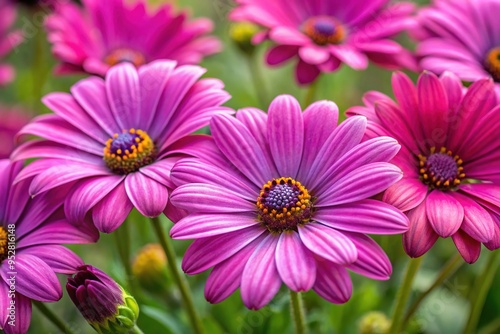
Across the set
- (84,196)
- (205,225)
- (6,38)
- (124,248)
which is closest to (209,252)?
(205,225)

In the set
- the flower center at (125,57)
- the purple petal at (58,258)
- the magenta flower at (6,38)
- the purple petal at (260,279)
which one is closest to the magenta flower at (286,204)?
the purple petal at (260,279)

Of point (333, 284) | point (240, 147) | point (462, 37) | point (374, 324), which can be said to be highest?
point (462, 37)

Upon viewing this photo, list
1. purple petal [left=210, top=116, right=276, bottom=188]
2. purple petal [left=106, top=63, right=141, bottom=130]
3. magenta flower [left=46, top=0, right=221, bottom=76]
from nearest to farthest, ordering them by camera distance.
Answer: purple petal [left=210, top=116, right=276, bottom=188] < purple petal [left=106, top=63, right=141, bottom=130] < magenta flower [left=46, top=0, right=221, bottom=76]

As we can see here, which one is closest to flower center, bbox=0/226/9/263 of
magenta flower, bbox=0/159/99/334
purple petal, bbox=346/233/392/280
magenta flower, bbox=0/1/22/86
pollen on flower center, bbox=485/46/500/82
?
magenta flower, bbox=0/159/99/334

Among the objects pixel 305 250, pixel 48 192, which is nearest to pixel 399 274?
pixel 305 250

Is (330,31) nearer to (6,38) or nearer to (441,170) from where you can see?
(441,170)

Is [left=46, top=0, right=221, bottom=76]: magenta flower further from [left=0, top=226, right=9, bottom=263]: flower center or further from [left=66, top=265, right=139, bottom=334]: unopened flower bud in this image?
[left=66, top=265, right=139, bottom=334]: unopened flower bud
